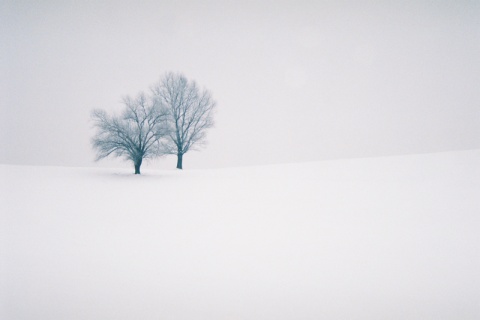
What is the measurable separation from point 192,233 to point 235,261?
3.70 feet

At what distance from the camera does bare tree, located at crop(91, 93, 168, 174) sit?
7.90 metres

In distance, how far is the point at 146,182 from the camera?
23.4ft

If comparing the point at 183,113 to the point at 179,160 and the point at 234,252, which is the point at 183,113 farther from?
the point at 234,252

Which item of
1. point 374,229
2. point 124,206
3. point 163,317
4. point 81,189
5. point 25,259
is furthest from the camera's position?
point 81,189

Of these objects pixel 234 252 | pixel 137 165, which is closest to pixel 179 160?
pixel 137 165

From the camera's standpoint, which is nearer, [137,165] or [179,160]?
[137,165]

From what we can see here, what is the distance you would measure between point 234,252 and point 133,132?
6.57m

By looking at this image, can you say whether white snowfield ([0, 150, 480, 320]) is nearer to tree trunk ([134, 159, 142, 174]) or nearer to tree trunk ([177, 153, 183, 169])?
tree trunk ([134, 159, 142, 174])

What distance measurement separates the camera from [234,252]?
4008mm

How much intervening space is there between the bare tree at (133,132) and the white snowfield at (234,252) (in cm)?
191

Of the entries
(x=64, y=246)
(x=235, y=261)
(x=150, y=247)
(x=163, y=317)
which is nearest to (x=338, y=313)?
(x=235, y=261)

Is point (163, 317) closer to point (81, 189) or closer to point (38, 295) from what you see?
point (38, 295)

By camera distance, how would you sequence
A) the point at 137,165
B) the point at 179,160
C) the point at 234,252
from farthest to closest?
the point at 179,160, the point at 137,165, the point at 234,252

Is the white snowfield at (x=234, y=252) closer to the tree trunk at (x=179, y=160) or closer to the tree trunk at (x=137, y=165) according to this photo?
the tree trunk at (x=137, y=165)
